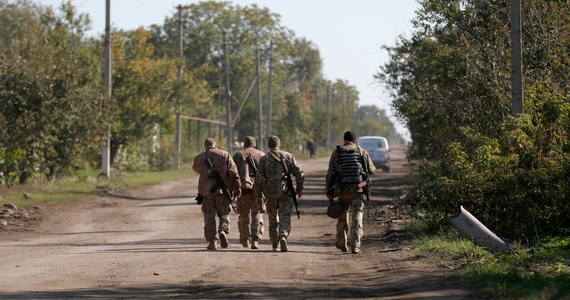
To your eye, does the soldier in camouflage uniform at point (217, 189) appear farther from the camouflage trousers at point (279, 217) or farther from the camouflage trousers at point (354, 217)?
the camouflage trousers at point (354, 217)

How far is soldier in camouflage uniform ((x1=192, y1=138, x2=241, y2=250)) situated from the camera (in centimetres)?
1842

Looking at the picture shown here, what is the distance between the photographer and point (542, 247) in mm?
15578

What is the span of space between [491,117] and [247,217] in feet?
20.6

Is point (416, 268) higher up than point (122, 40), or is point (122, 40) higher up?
point (122, 40)

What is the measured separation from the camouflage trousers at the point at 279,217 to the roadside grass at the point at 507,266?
6.90 ft

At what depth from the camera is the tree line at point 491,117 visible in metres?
17.0

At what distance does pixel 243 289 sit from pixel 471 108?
11.9 meters

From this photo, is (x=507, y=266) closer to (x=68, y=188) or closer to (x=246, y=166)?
(x=246, y=166)

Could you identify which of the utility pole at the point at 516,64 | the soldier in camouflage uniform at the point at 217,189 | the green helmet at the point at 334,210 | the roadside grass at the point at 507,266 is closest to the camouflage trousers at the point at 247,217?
the soldier in camouflage uniform at the point at 217,189

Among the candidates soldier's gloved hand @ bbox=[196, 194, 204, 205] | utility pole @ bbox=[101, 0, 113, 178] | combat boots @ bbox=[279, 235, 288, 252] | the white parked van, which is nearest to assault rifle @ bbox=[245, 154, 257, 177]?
soldier's gloved hand @ bbox=[196, 194, 204, 205]

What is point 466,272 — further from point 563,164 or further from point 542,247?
point 563,164

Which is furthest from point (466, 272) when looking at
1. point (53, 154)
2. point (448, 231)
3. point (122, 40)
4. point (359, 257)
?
point (122, 40)

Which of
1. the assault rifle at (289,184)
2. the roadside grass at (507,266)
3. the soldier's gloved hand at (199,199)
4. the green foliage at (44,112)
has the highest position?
the green foliage at (44,112)

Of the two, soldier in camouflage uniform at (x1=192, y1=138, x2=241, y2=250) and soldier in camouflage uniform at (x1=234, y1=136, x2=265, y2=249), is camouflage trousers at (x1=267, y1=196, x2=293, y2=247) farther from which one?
soldier in camouflage uniform at (x1=192, y1=138, x2=241, y2=250)
